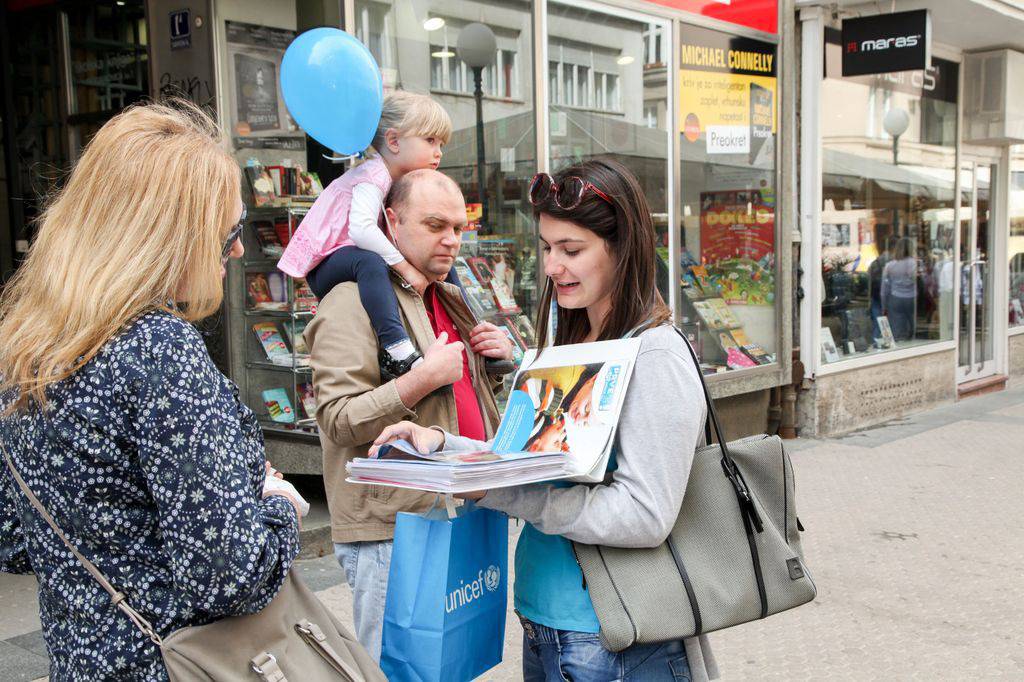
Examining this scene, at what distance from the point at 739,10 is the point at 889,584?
499cm

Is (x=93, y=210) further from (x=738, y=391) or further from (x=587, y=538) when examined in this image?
(x=738, y=391)

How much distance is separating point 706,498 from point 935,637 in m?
3.07

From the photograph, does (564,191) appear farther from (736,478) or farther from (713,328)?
(713,328)

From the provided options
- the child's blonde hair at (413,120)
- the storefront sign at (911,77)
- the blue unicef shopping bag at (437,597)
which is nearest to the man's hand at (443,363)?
the blue unicef shopping bag at (437,597)

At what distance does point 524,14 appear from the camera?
6.43 meters

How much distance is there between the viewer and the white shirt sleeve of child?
3.10 m

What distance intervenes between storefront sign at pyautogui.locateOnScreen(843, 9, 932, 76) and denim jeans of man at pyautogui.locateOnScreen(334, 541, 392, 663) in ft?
23.5

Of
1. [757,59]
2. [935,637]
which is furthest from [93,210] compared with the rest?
[757,59]

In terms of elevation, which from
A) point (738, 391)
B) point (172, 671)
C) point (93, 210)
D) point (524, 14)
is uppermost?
point (524, 14)

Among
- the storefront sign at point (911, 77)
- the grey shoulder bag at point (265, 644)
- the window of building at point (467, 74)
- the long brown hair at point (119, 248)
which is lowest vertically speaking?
the grey shoulder bag at point (265, 644)

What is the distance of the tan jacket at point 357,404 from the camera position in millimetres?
2461

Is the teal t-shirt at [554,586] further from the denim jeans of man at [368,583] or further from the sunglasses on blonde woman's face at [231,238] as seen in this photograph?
the sunglasses on blonde woman's face at [231,238]

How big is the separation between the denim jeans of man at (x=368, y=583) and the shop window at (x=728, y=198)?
5555 mm

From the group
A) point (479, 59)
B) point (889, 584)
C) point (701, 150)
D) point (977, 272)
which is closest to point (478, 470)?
point (889, 584)
